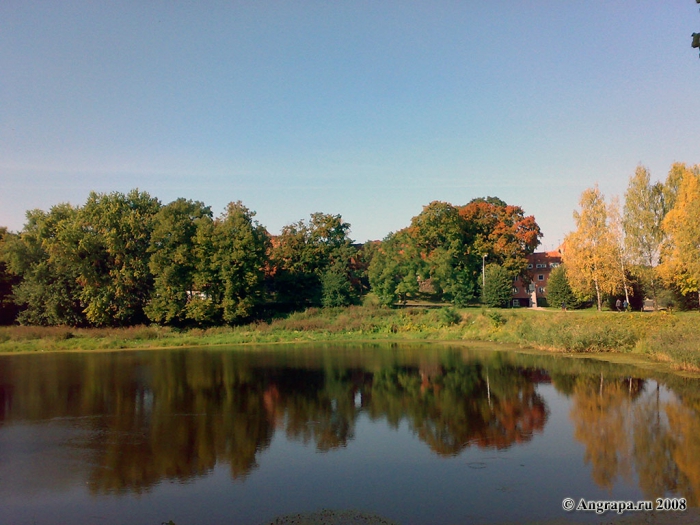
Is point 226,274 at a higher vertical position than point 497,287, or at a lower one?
higher

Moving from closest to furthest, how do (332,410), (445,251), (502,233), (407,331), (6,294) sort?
1. (332,410)
2. (407,331)
3. (6,294)
4. (445,251)
5. (502,233)

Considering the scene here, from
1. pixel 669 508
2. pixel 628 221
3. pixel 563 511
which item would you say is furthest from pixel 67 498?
pixel 628 221

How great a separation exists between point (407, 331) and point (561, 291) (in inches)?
613

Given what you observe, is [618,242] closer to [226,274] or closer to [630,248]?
[630,248]

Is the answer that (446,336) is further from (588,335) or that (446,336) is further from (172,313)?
(172,313)

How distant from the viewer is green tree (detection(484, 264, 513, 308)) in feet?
161

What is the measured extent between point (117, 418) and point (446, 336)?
27.0m

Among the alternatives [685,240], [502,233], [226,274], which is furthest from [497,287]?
[226,274]

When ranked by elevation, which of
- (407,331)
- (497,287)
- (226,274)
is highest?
(226,274)

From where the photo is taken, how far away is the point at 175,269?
4353 cm

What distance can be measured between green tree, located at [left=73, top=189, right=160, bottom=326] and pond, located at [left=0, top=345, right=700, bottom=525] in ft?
58.7

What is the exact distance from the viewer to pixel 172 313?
141 ft

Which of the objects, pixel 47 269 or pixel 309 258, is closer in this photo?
pixel 47 269

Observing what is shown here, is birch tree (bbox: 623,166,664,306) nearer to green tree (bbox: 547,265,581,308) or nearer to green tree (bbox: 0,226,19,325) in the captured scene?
green tree (bbox: 547,265,581,308)
